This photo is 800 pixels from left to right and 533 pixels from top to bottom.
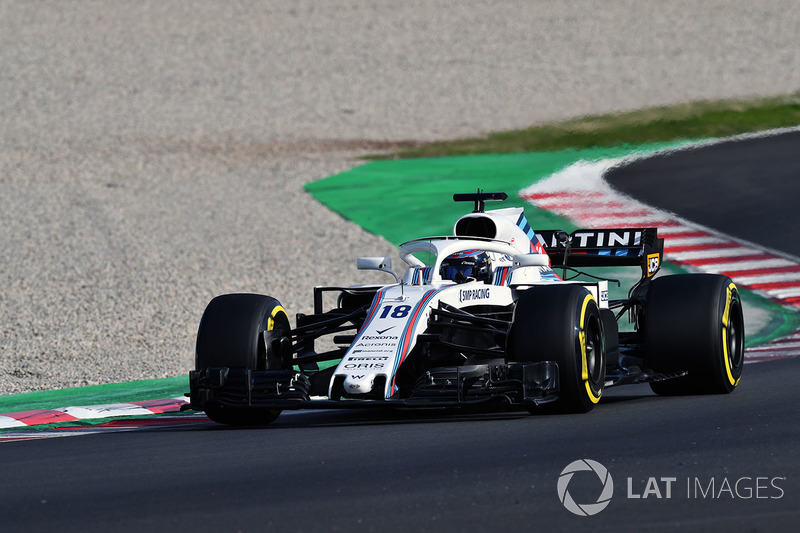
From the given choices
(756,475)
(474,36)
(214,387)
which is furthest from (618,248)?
(474,36)

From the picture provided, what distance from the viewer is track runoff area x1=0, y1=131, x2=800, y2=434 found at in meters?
10.2

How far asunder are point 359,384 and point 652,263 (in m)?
4.04

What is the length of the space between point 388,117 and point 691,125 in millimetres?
8413

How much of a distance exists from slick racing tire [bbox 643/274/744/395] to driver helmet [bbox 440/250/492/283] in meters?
1.31

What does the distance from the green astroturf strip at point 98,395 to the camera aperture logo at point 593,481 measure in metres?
5.53

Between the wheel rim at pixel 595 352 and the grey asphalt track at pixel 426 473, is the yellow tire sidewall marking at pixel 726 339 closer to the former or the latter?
the grey asphalt track at pixel 426 473

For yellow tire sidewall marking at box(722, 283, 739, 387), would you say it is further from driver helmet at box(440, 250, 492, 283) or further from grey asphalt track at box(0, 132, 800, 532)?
driver helmet at box(440, 250, 492, 283)

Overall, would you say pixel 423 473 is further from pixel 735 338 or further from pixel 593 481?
pixel 735 338

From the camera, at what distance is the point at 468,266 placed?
32.4ft

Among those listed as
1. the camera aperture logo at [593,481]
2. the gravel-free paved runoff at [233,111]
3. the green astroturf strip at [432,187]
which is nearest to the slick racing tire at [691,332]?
the camera aperture logo at [593,481]

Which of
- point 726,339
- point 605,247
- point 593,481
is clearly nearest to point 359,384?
point 593,481

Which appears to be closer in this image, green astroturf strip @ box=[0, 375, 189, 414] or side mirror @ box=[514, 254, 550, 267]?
side mirror @ box=[514, 254, 550, 267]

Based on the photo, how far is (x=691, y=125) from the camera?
25172mm

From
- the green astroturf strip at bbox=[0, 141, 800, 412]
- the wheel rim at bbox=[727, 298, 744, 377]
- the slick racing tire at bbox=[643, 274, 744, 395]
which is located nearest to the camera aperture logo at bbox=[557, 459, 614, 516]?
the slick racing tire at bbox=[643, 274, 744, 395]
